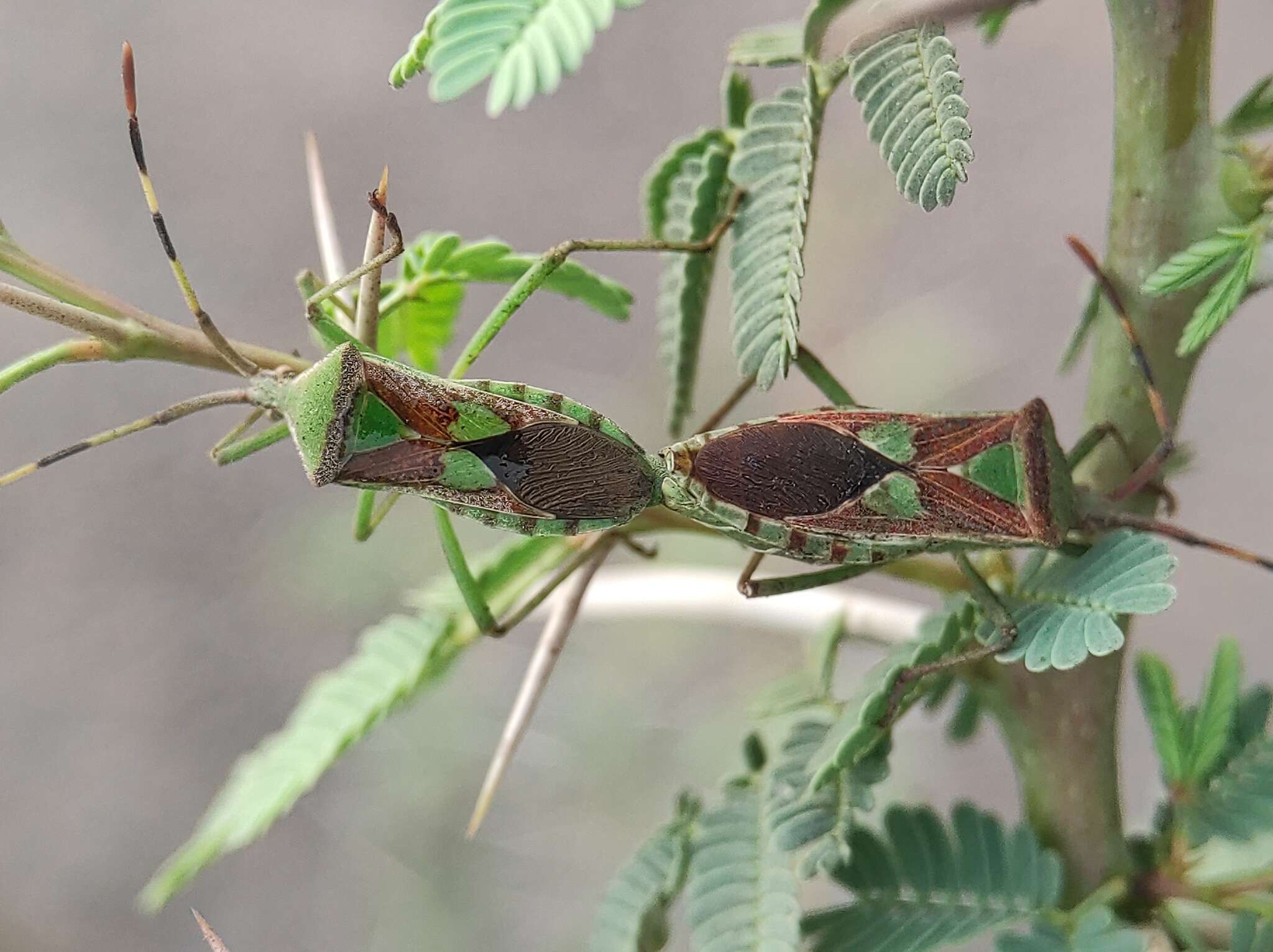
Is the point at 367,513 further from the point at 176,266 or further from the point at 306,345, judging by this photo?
the point at 306,345

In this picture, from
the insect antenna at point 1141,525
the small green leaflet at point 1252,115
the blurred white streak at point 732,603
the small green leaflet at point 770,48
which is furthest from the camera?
the blurred white streak at point 732,603

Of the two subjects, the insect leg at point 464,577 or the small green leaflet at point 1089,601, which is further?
the insect leg at point 464,577

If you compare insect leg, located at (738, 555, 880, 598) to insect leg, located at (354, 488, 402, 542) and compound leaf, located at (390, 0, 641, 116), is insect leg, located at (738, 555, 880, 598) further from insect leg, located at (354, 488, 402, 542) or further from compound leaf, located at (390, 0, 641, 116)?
→ compound leaf, located at (390, 0, 641, 116)

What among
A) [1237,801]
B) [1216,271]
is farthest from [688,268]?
[1237,801]

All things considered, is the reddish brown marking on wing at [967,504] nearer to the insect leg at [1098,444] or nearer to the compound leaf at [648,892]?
the insect leg at [1098,444]

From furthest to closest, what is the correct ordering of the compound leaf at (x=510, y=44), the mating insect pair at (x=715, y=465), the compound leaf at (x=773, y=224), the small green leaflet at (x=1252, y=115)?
the mating insect pair at (x=715, y=465), the compound leaf at (x=773, y=224), the small green leaflet at (x=1252, y=115), the compound leaf at (x=510, y=44)

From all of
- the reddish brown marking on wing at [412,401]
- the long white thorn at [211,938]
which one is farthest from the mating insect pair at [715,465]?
the long white thorn at [211,938]
